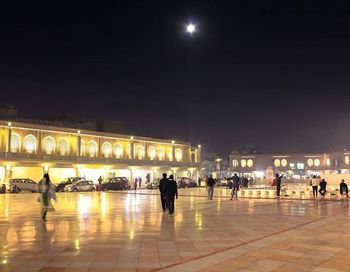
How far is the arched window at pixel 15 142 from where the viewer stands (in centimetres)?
4469

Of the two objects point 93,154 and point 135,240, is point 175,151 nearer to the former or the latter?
point 93,154

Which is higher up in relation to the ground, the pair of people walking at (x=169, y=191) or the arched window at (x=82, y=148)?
the arched window at (x=82, y=148)

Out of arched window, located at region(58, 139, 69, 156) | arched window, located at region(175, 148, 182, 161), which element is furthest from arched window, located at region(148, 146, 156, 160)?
arched window, located at region(58, 139, 69, 156)

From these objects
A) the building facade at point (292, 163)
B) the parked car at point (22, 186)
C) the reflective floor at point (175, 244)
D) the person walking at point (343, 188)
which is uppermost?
the building facade at point (292, 163)

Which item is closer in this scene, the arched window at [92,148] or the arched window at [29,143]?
the arched window at [29,143]

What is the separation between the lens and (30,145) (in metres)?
46.6

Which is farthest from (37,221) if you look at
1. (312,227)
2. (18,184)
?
(18,184)

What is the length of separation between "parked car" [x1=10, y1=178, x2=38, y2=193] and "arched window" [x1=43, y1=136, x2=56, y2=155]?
898 cm

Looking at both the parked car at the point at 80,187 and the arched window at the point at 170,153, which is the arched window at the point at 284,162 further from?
the parked car at the point at 80,187

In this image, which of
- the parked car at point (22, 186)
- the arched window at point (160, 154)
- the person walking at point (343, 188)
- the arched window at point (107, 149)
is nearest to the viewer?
the person walking at point (343, 188)

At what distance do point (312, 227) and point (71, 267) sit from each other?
25.2 ft

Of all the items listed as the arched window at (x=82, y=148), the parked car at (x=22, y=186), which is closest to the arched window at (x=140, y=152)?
the arched window at (x=82, y=148)

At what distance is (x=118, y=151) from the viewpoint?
5753 cm

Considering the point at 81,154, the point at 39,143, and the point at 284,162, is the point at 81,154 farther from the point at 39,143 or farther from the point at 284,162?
the point at 284,162
